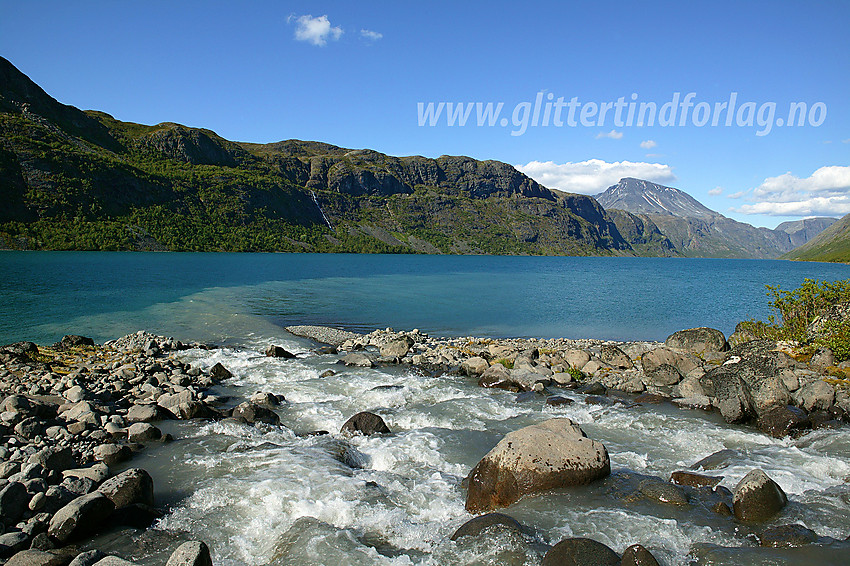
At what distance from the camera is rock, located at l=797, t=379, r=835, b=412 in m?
16.1

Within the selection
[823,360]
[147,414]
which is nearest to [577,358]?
[823,360]

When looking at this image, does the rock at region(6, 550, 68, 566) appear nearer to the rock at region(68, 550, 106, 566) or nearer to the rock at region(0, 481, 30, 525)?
the rock at region(68, 550, 106, 566)

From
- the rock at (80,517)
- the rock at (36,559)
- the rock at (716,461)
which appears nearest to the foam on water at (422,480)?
the rock at (716,461)

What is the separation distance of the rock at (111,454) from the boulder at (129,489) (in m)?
2.66

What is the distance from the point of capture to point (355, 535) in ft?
30.3

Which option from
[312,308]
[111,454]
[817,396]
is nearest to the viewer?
[111,454]

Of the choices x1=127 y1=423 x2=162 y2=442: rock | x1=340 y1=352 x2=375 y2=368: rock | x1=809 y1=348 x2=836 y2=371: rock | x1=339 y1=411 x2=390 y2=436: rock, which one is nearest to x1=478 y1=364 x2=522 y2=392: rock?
x1=340 y1=352 x2=375 y2=368: rock

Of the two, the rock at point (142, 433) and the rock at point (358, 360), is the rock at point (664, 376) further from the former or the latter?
the rock at point (142, 433)

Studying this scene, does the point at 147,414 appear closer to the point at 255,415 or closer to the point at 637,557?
the point at 255,415

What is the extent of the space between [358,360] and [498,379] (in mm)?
8191

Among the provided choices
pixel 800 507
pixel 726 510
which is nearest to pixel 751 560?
pixel 726 510

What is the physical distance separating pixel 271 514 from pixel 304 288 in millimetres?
63095

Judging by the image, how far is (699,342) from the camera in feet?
87.0

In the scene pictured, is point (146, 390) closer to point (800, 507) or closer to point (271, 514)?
point (271, 514)
